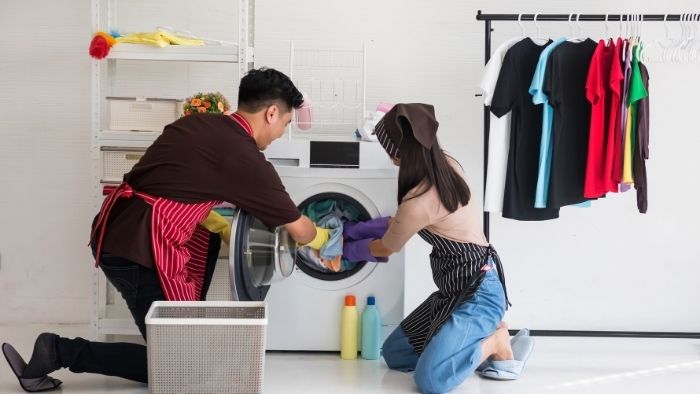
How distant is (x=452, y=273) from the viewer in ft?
11.5

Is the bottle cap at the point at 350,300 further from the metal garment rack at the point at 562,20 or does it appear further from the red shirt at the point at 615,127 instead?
the red shirt at the point at 615,127

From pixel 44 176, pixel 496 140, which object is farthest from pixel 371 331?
pixel 44 176

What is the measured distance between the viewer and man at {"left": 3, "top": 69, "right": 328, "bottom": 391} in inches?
122

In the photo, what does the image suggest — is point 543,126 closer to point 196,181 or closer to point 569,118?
point 569,118

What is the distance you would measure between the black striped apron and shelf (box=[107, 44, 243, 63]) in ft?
3.89

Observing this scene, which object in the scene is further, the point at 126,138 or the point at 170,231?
the point at 126,138

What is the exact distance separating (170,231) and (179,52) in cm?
112

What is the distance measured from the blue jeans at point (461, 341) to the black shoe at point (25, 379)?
133 centimetres

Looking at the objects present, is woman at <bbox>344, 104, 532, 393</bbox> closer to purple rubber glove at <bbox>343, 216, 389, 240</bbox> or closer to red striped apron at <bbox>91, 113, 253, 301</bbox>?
purple rubber glove at <bbox>343, 216, 389, 240</bbox>

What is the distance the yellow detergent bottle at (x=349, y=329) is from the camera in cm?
397

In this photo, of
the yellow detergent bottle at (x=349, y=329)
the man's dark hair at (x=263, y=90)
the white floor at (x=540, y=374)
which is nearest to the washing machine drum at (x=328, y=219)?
the yellow detergent bottle at (x=349, y=329)

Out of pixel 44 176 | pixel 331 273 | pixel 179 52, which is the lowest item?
pixel 331 273

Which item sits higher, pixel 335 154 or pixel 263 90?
pixel 263 90

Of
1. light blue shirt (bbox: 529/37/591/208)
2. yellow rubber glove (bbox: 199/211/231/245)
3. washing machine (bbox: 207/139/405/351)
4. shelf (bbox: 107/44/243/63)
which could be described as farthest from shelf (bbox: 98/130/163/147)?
light blue shirt (bbox: 529/37/591/208)
